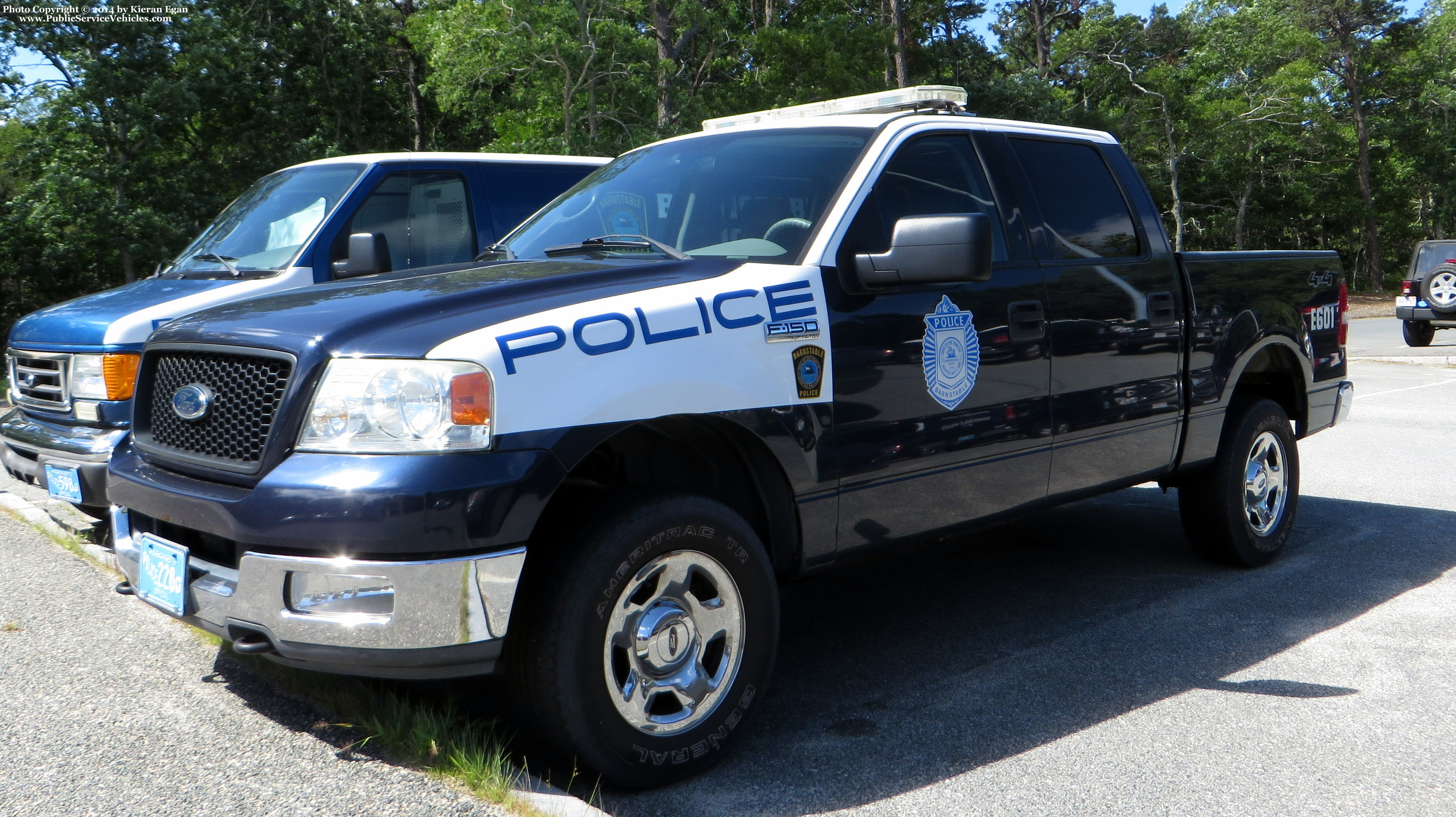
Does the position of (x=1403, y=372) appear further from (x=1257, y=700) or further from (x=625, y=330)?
(x=625, y=330)

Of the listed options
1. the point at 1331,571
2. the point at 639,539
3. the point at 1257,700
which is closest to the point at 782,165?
the point at 639,539

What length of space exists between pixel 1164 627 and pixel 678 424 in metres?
2.45

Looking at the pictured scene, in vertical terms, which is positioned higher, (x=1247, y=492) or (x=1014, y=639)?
(x=1247, y=492)

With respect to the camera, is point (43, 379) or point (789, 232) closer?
point (789, 232)

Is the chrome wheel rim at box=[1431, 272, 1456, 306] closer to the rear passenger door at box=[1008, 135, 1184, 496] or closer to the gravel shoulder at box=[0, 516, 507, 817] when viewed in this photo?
the rear passenger door at box=[1008, 135, 1184, 496]

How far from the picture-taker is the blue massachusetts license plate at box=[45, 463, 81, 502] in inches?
203

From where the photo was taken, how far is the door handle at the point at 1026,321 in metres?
4.06

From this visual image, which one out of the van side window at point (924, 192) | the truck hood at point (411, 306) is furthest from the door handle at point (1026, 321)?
the truck hood at point (411, 306)

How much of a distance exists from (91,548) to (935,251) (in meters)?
4.51

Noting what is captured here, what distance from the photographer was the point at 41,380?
5.81m

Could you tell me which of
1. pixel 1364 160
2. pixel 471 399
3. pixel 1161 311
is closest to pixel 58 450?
pixel 471 399

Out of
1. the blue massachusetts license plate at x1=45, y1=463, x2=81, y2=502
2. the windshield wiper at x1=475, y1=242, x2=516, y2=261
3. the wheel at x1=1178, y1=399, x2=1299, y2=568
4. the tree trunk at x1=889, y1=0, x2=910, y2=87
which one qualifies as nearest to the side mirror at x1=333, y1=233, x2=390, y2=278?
the windshield wiper at x1=475, y1=242, x2=516, y2=261

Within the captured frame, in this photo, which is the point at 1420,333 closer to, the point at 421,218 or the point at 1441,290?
the point at 1441,290

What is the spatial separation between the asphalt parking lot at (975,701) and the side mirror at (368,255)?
1781mm
